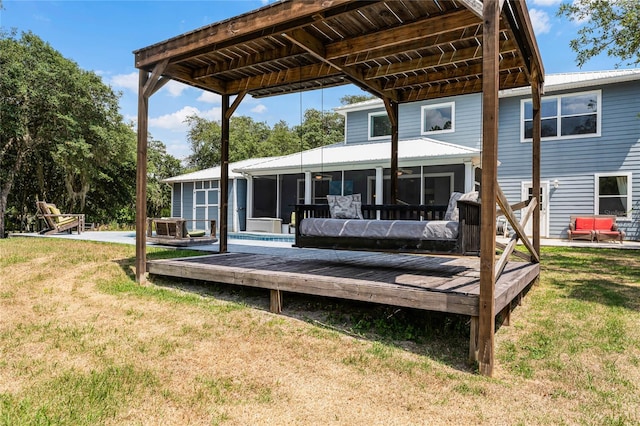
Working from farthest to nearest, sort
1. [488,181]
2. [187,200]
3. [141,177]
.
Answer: [187,200], [141,177], [488,181]

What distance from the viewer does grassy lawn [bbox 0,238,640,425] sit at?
2312 millimetres

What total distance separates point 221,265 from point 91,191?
16900 mm

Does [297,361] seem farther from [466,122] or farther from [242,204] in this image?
[242,204]

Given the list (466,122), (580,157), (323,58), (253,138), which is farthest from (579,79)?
(253,138)

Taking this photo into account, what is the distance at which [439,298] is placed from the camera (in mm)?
3258

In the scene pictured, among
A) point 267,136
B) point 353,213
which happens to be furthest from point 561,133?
point 267,136

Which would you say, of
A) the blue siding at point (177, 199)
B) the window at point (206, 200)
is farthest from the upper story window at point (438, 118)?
the blue siding at point (177, 199)

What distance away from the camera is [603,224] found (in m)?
11.0

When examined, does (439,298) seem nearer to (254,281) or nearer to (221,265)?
(254,281)

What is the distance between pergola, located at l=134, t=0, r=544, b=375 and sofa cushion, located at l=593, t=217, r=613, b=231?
695 centimetres

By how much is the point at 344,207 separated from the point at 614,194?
9.29 meters

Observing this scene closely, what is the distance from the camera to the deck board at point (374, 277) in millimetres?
3369

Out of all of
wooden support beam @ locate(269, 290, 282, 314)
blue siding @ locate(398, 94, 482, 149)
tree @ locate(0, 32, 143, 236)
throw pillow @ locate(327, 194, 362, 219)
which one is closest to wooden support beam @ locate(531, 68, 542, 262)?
throw pillow @ locate(327, 194, 362, 219)

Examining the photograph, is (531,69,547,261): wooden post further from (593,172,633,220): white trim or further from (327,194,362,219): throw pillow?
(593,172,633,220): white trim
